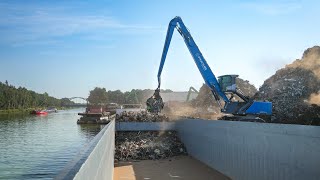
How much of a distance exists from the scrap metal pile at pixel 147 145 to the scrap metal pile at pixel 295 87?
694cm

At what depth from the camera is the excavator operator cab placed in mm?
22859

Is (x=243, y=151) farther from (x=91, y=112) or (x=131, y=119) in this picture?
(x=91, y=112)

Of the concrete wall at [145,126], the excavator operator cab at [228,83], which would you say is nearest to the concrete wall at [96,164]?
the excavator operator cab at [228,83]

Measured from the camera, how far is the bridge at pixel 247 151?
22.0 ft

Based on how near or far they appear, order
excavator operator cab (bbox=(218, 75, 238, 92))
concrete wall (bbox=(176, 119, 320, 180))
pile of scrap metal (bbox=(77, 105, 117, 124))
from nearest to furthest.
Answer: concrete wall (bbox=(176, 119, 320, 180)) < excavator operator cab (bbox=(218, 75, 238, 92)) < pile of scrap metal (bbox=(77, 105, 117, 124))

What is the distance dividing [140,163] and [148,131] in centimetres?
621

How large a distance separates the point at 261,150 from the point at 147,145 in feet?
40.0

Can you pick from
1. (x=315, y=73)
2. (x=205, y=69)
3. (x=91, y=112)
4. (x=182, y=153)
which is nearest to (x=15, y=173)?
(x=182, y=153)

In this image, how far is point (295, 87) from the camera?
3322 cm

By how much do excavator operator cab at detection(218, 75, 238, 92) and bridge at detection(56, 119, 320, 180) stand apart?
14.4 ft

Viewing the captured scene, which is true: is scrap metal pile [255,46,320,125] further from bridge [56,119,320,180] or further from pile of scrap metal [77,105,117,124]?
pile of scrap metal [77,105,117,124]

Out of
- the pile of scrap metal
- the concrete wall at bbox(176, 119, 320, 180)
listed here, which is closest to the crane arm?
the concrete wall at bbox(176, 119, 320, 180)

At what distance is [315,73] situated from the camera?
113 ft

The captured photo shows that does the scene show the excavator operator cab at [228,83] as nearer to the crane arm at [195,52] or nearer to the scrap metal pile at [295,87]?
the crane arm at [195,52]
